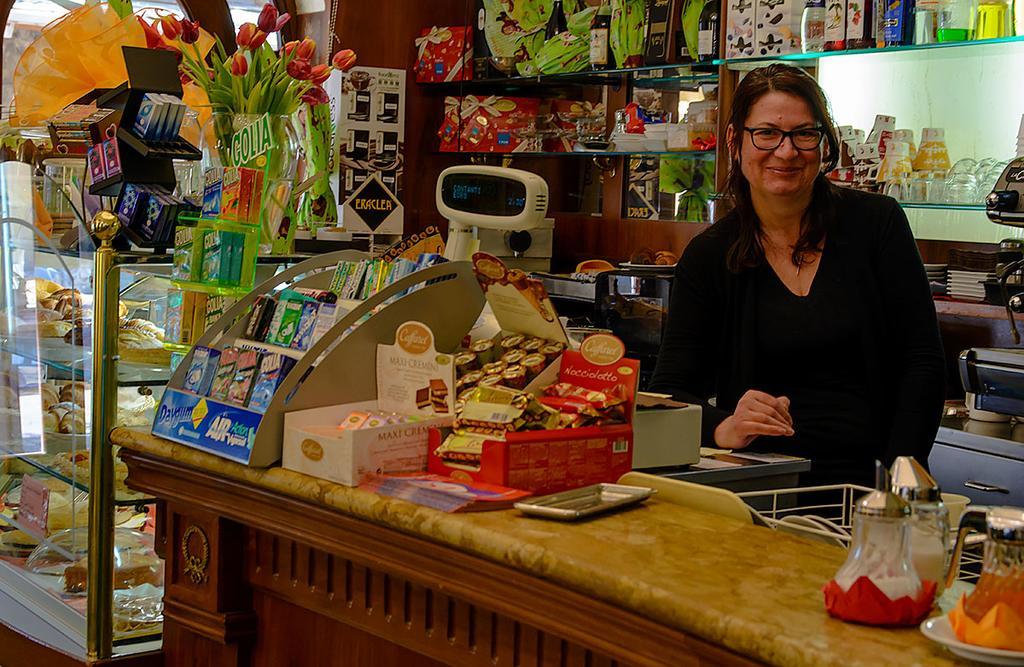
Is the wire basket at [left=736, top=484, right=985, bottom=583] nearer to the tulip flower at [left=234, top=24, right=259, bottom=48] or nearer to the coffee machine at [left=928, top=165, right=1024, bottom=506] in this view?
the coffee machine at [left=928, top=165, right=1024, bottom=506]

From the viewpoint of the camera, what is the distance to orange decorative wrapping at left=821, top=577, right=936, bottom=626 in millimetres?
1201

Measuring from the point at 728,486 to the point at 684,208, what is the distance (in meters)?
3.42

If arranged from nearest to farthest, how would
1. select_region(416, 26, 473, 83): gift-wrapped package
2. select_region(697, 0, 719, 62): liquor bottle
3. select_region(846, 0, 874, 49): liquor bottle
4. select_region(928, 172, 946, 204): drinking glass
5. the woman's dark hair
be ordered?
the woman's dark hair < select_region(928, 172, 946, 204): drinking glass < select_region(846, 0, 874, 49): liquor bottle < select_region(697, 0, 719, 62): liquor bottle < select_region(416, 26, 473, 83): gift-wrapped package

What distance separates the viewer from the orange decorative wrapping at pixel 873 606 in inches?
47.3

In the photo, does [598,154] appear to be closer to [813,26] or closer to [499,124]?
[499,124]

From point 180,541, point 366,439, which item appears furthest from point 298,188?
point 366,439

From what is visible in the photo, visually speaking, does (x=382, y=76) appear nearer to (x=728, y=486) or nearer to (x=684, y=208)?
(x=684, y=208)

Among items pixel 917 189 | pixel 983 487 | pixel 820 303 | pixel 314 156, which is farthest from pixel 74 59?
pixel 983 487

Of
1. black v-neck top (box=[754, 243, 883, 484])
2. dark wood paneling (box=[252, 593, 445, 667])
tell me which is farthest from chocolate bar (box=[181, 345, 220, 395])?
black v-neck top (box=[754, 243, 883, 484])

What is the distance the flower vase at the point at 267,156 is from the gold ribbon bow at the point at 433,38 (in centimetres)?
320

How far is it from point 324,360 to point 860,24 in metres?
2.84

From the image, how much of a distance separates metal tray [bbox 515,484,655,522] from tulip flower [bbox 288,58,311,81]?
59.2 inches

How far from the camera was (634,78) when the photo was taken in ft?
17.7

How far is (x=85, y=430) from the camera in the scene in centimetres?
268
